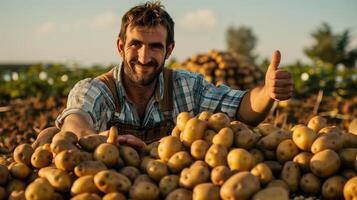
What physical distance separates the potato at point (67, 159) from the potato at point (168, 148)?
1.52ft

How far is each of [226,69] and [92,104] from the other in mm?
6158

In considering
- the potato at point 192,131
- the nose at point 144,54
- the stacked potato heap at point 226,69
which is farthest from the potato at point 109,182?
the stacked potato heap at point 226,69

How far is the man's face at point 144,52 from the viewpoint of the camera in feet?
14.4

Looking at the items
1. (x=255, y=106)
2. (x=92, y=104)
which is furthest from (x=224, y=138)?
(x=92, y=104)

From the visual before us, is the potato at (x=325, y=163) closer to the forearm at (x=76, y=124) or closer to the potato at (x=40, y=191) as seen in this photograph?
the potato at (x=40, y=191)

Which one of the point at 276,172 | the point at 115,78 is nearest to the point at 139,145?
the point at 276,172

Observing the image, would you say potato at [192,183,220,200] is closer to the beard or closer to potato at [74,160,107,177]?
potato at [74,160,107,177]

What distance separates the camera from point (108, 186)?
2377mm

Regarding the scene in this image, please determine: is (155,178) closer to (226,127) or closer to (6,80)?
(226,127)

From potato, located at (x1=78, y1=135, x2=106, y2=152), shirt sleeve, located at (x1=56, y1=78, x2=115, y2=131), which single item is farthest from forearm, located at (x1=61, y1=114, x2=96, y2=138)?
potato, located at (x1=78, y1=135, x2=106, y2=152)

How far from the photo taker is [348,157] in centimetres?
264

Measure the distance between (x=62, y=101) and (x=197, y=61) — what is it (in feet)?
10.5

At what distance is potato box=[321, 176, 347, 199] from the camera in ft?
8.27

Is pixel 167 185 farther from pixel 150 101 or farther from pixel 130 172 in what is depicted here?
pixel 150 101
